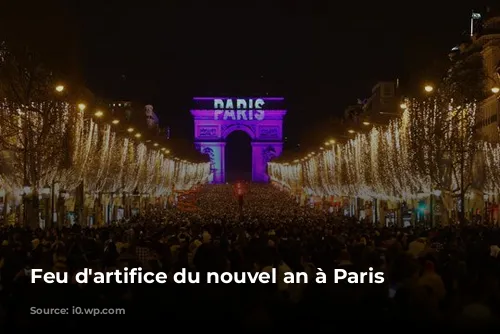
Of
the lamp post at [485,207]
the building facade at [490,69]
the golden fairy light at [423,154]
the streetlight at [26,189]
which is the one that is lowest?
the lamp post at [485,207]

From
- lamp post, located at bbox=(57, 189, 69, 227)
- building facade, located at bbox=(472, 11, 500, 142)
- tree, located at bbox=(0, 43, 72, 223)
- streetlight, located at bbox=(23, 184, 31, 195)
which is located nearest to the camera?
streetlight, located at bbox=(23, 184, 31, 195)

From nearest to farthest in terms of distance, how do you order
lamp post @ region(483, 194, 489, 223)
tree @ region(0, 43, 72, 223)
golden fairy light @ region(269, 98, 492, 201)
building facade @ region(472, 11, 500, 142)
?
tree @ region(0, 43, 72, 223) → golden fairy light @ region(269, 98, 492, 201) → lamp post @ region(483, 194, 489, 223) → building facade @ region(472, 11, 500, 142)

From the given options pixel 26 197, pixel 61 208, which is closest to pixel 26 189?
pixel 26 197

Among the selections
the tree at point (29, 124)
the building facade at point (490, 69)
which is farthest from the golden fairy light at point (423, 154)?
the tree at point (29, 124)

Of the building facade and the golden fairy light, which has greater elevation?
the building facade

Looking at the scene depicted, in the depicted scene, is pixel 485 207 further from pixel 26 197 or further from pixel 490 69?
pixel 26 197

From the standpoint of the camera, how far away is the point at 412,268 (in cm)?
1922

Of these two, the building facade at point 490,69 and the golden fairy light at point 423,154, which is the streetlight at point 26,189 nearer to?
the golden fairy light at point 423,154

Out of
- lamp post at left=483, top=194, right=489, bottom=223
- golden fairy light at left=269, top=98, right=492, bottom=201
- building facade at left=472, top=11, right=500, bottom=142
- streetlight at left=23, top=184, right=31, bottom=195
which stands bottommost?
lamp post at left=483, top=194, right=489, bottom=223

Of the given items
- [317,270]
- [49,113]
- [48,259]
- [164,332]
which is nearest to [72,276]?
[48,259]

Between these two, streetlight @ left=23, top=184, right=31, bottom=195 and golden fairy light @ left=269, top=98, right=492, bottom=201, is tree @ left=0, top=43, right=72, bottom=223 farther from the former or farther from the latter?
golden fairy light @ left=269, top=98, right=492, bottom=201

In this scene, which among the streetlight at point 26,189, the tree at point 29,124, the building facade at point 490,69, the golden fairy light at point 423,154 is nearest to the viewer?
the streetlight at point 26,189

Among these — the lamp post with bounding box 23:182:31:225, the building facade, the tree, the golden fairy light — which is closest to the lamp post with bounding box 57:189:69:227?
the tree

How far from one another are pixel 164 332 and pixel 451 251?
1408 centimetres
